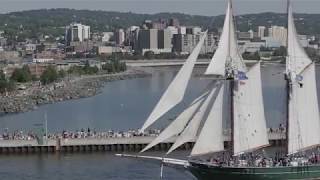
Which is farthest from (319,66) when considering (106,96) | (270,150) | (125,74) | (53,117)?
(270,150)

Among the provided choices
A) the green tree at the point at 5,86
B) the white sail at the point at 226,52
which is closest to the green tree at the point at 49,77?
the green tree at the point at 5,86

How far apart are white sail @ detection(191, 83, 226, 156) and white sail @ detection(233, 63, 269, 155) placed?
568 mm

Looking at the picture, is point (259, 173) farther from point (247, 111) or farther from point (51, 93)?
point (51, 93)

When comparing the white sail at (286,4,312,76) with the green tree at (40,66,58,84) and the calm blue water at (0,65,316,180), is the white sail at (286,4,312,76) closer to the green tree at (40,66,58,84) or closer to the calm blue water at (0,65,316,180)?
the calm blue water at (0,65,316,180)

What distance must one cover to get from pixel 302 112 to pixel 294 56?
198 cm

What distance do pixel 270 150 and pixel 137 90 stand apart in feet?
192

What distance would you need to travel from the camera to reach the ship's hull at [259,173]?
3100cm

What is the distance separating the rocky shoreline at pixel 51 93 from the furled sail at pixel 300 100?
40553mm

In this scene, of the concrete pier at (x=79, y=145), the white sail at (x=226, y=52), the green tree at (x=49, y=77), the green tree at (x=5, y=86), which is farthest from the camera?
the green tree at (x=49, y=77)

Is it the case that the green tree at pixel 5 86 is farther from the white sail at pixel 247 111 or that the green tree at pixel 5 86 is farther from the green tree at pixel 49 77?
the white sail at pixel 247 111

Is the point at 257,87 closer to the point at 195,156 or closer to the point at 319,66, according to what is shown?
the point at 195,156

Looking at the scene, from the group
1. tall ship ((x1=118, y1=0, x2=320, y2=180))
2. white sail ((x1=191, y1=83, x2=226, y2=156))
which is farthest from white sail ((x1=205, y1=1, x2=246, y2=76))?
white sail ((x1=191, y1=83, x2=226, y2=156))

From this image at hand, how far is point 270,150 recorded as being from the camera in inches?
1630

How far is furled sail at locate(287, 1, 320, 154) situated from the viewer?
105ft
